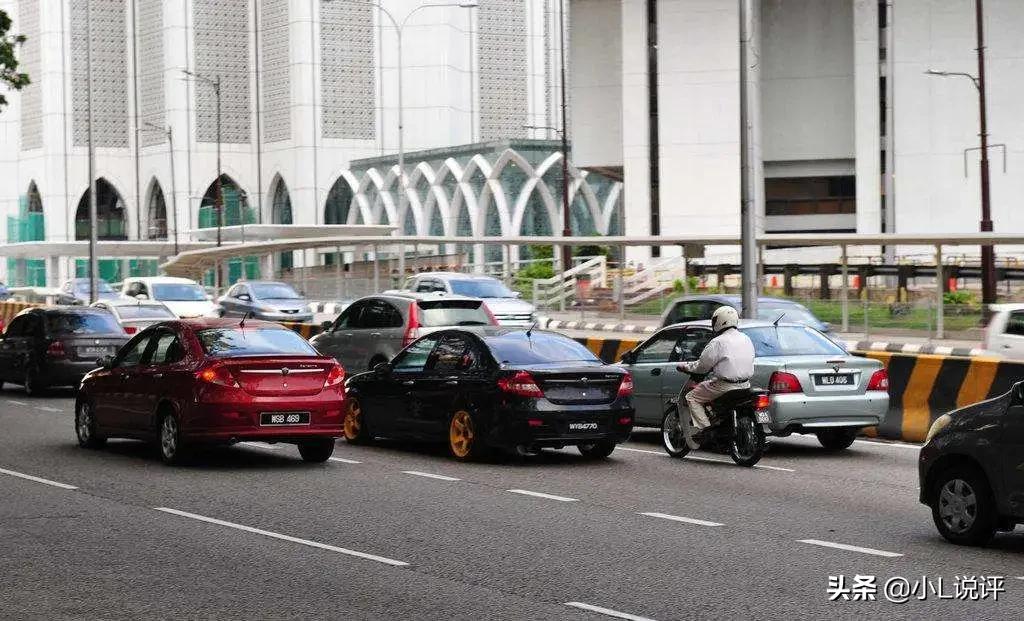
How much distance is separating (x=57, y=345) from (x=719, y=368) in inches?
573

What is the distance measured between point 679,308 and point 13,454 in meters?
14.3

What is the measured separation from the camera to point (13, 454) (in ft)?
59.0

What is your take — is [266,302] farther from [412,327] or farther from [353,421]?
[353,421]

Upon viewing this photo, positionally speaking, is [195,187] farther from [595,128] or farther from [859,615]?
[859,615]

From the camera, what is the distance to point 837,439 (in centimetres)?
1844

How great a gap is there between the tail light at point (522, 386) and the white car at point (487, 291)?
1871 cm

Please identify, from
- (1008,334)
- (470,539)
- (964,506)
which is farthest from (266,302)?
(964,506)

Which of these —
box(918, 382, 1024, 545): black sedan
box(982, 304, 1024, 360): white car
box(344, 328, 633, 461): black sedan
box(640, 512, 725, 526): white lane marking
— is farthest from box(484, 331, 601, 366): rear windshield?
box(982, 304, 1024, 360): white car

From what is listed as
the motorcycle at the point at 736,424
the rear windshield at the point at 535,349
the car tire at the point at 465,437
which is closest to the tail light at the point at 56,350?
the car tire at the point at 465,437

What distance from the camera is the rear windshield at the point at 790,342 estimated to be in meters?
18.0

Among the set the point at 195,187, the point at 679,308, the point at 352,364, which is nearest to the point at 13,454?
the point at 352,364

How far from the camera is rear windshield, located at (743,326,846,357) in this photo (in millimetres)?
17969

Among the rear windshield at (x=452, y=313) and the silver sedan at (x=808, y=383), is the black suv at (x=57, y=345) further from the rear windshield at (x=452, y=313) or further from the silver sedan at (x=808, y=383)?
the silver sedan at (x=808, y=383)

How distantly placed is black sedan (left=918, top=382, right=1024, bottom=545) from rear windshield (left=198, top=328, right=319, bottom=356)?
7.63 metres
